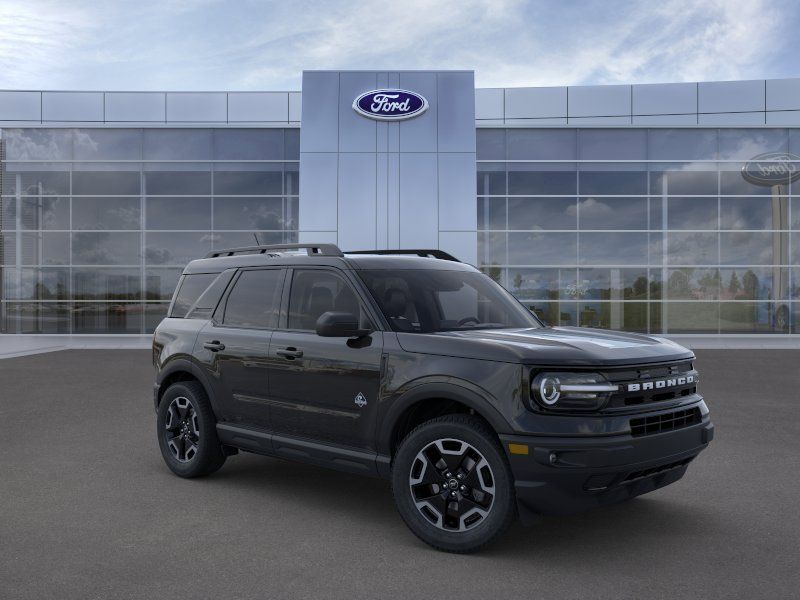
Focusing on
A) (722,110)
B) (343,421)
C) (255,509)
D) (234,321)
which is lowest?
(255,509)

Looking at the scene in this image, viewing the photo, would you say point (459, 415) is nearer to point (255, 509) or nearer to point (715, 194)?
point (255, 509)

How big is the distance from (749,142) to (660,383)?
27553mm

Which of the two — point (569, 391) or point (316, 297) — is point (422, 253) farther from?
point (569, 391)

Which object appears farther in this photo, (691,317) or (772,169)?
(772,169)

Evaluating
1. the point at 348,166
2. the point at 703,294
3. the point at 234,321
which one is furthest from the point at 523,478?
Result: the point at 703,294

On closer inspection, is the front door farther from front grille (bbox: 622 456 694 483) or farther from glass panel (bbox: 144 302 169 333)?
glass panel (bbox: 144 302 169 333)

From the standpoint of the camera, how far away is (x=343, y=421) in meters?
5.18

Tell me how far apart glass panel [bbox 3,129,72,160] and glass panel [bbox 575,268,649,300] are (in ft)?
66.8

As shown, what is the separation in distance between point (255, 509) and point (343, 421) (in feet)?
3.41

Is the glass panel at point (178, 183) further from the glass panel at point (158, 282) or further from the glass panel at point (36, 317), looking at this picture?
the glass panel at point (36, 317)

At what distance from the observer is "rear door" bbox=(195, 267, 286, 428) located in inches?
231

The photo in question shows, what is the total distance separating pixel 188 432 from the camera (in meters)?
6.50

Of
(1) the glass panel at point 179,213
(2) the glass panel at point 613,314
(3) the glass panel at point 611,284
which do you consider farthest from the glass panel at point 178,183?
(2) the glass panel at point 613,314

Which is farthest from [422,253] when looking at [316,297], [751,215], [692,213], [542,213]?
[751,215]
